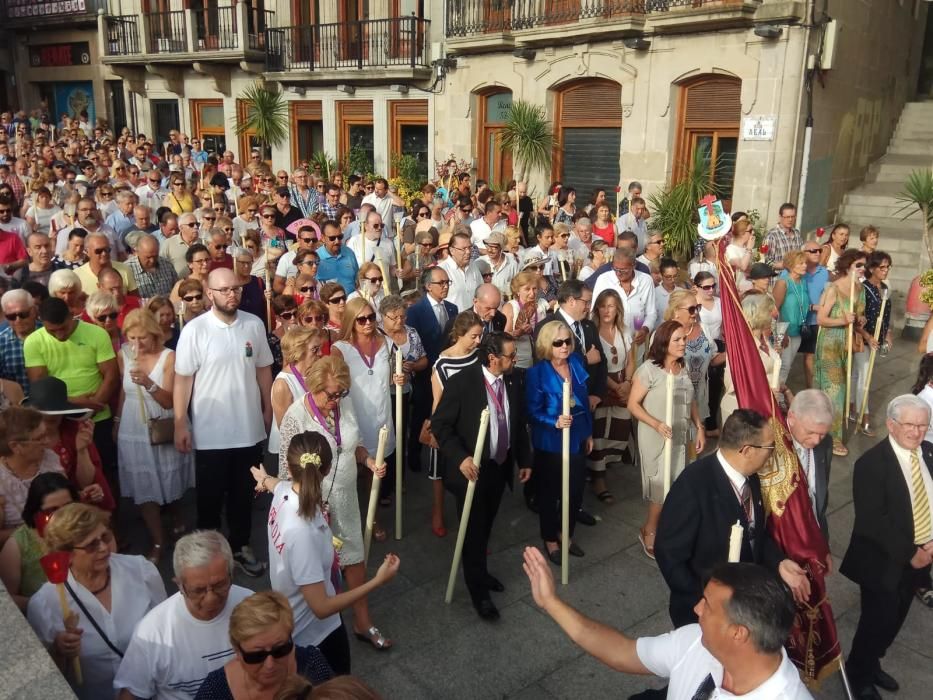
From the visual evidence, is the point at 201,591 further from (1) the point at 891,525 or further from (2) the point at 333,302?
(2) the point at 333,302

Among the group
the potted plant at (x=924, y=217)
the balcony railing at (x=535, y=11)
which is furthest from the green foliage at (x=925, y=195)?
the balcony railing at (x=535, y=11)

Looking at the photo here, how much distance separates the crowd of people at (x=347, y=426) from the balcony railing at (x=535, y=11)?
21.8ft

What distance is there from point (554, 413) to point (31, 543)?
9.60ft

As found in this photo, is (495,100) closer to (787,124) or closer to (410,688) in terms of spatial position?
(787,124)

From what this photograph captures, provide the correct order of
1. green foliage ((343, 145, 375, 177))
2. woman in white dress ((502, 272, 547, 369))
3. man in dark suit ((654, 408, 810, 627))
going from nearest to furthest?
1. man in dark suit ((654, 408, 810, 627))
2. woman in white dress ((502, 272, 547, 369))
3. green foliage ((343, 145, 375, 177))

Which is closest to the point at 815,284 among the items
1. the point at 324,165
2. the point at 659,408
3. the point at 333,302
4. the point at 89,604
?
the point at 659,408

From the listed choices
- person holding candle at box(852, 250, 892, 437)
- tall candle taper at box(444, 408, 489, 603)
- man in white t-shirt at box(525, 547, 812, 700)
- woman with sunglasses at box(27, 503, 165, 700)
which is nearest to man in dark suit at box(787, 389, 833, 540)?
man in white t-shirt at box(525, 547, 812, 700)

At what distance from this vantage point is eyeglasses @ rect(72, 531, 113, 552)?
2873mm

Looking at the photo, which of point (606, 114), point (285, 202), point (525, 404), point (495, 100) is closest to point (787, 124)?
point (606, 114)

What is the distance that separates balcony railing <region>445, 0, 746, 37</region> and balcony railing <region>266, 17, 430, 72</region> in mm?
1335

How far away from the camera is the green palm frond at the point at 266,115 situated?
22016 millimetres

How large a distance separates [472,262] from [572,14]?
984 centimetres

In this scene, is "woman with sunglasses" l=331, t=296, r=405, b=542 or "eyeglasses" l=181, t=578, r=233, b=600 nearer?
"eyeglasses" l=181, t=578, r=233, b=600

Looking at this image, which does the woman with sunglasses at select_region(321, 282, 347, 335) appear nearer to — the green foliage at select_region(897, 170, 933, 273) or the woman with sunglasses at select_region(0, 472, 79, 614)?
the woman with sunglasses at select_region(0, 472, 79, 614)
